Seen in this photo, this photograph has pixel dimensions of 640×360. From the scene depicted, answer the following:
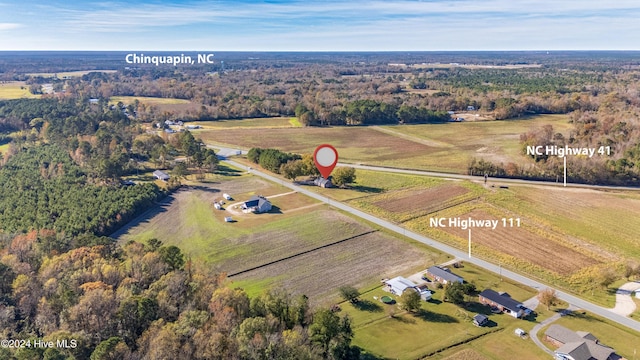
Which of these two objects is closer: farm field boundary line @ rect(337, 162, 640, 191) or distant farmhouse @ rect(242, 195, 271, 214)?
distant farmhouse @ rect(242, 195, 271, 214)

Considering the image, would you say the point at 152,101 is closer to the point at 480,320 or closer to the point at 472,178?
the point at 472,178

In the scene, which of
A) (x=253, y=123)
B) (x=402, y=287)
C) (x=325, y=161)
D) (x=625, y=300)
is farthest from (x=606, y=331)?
(x=253, y=123)

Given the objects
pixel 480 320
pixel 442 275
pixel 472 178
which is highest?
pixel 472 178

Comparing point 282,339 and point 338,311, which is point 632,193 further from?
point 282,339

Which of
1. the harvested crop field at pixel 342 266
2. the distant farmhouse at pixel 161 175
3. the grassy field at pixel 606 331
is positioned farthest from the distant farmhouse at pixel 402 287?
the distant farmhouse at pixel 161 175

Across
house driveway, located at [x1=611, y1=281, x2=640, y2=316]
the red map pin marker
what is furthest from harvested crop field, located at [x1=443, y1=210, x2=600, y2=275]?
the red map pin marker

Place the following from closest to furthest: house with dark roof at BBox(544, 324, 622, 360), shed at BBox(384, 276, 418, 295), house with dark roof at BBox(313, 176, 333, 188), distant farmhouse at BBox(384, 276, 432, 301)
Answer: house with dark roof at BBox(544, 324, 622, 360), distant farmhouse at BBox(384, 276, 432, 301), shed at BBox(384, 276, 418, 295), house with dark roof at BBox(313, 176, 333, 188)

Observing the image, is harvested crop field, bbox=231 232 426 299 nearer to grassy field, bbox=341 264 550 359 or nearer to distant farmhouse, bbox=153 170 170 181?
grassy field, bbox=341 264 550 359
